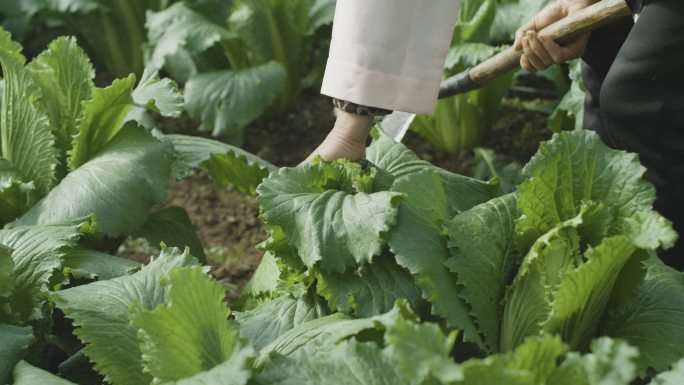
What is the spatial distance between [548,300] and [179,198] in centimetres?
240

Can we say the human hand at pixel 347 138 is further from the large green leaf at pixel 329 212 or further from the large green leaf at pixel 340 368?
the large green leaf at pixel 340 368

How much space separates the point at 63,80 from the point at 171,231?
60cm

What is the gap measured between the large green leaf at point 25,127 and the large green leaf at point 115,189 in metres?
0.15

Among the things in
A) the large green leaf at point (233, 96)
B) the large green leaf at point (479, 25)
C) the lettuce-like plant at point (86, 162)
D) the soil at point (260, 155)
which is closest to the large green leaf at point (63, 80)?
the lettuce-like plant at point (86, 162)

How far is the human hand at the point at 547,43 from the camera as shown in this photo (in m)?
2.63

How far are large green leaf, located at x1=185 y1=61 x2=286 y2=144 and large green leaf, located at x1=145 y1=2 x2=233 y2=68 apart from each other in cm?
18

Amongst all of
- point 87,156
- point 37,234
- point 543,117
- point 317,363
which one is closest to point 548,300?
point 317,363

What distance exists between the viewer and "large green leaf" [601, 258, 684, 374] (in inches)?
78.1

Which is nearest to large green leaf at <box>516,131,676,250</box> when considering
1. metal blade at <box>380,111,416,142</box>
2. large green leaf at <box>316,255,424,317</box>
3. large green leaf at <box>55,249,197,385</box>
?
large green leaf at <box>316,255,424,317</box>

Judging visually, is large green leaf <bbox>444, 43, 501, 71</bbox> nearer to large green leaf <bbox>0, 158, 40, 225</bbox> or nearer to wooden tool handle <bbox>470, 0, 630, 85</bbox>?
wooden tool handle <bbox>470, 0, 630, 85</bbox>

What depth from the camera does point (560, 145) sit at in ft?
6.72

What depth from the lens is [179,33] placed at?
4.28 m

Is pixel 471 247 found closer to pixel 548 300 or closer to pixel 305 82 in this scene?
pixel 548 300

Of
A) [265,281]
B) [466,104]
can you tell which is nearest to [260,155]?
[466,104]
